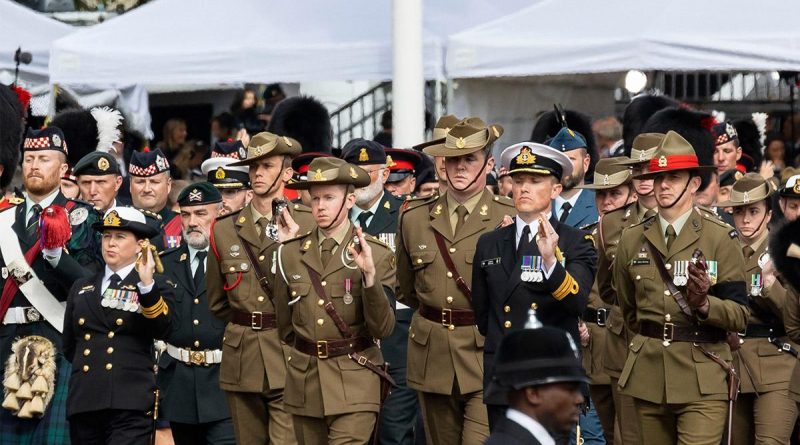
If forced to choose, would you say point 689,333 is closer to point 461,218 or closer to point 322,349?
point 461,218

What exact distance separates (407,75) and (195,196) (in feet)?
12.6

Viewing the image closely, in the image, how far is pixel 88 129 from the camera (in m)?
14.5

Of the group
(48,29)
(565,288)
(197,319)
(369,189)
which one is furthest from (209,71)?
(565,288)

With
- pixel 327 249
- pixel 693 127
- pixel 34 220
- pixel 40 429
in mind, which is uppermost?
pixel 693 127

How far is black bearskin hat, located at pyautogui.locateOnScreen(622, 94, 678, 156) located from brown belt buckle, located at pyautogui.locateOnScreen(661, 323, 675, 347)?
424cm

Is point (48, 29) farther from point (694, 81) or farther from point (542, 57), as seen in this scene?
point (694, 81)

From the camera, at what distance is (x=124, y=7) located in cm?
2202

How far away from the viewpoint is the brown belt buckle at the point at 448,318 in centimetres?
1041

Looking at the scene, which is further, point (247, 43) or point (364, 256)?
point (247, 43)

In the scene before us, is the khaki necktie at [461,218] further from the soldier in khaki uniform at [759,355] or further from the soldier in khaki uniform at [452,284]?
the soldier in khaki uniform at [759,355]

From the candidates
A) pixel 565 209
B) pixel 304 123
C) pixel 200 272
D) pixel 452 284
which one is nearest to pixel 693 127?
pixel 565 209

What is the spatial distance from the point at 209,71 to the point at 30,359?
5.18m

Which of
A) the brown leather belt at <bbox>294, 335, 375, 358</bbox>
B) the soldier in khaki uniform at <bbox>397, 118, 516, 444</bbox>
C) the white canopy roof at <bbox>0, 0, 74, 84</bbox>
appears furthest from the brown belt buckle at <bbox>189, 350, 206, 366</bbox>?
the white canopy roof at <bbox>0, 0, 74, 84</bbox>

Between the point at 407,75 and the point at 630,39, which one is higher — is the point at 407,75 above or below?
below
